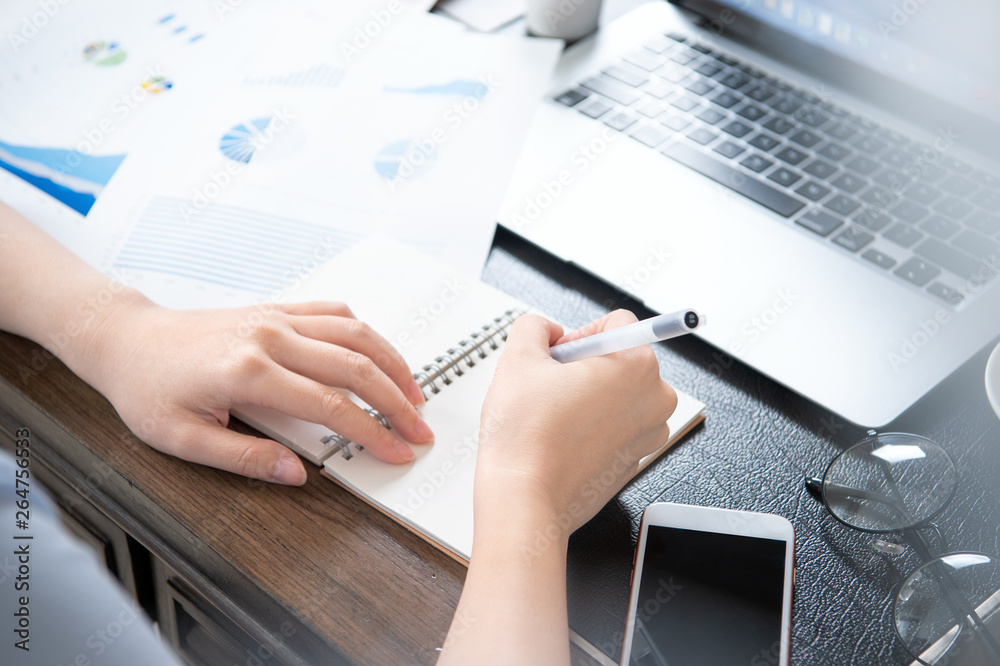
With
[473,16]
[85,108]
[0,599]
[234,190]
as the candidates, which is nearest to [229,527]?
[0,599]

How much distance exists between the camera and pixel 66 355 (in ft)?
1.97

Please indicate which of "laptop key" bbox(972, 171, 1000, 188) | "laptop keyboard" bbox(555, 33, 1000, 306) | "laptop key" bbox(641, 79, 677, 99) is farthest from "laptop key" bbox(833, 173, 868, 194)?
"laptop key" bbox(641, 79, 677, 99)

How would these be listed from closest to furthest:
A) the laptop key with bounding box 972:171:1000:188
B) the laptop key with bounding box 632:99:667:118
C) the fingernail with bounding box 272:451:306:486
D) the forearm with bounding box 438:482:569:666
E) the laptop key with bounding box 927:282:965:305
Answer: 1. the forearm with bounding box 438:482:569:666
2. the fingernail with bounding box 272:451:306:486
3. the laptop key with bounding box 927:282:965:305
4. the laptop key with bounding box 972:171:1000:188
5. the laptop key with bounding box 632:99:667:118

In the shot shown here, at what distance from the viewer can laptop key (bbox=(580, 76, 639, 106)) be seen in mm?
854

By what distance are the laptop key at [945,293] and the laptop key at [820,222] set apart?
101 mm

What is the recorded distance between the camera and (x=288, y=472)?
521mm

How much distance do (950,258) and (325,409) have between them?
54cm

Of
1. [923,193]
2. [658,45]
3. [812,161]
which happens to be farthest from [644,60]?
[923,193]

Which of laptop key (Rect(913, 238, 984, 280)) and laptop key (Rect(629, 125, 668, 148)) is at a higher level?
laptop key (Rect(629, 125, 668, 148))

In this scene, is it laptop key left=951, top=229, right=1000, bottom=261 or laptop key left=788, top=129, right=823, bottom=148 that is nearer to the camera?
laptop key left=951, top=229, right=1000, bottom=261

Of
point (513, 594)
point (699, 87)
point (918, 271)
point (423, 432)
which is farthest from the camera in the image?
point (699, 87)

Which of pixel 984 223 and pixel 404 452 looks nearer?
pixel 404 452

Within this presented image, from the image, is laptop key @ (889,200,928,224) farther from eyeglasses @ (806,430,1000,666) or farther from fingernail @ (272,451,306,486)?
fingernail @ (272,451,306,486)

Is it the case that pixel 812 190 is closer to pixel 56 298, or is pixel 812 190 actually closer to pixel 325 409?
pixel 325 409
